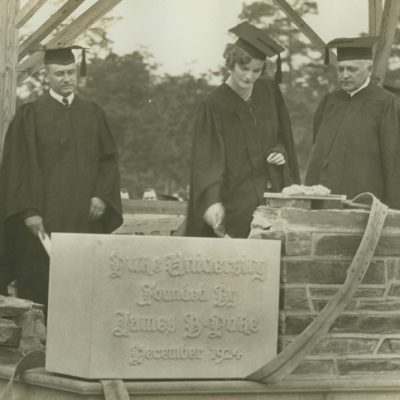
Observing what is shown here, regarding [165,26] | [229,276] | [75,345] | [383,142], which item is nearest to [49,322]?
[75,345]

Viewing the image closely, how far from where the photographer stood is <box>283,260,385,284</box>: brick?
26.0ft

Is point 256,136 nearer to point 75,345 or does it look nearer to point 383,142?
point 383,142

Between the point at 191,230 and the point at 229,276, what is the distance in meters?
1.60

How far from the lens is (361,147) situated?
10.1 meters

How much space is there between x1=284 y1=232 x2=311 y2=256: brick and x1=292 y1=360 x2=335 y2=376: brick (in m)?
0.53

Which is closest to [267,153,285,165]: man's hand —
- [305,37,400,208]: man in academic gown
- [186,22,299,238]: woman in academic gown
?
[186,22,299,238]: woman in academic gown

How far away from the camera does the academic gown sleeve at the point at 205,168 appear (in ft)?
30.2

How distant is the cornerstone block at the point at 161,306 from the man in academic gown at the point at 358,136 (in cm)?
232

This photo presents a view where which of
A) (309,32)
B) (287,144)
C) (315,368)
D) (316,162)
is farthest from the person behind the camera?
(309,32)

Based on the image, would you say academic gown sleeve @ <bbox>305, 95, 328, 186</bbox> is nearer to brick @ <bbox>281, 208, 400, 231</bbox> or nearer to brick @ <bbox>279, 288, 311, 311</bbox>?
brick @ <bbox>281, 208, 400, 231</bbox>

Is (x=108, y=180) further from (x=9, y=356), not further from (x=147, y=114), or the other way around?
(x=147, y=114)

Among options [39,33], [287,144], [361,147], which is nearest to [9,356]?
[287,144]

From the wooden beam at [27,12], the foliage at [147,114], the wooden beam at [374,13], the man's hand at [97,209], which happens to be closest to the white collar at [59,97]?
the wooden beam at [27,12]

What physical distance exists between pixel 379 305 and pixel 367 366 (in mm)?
308
